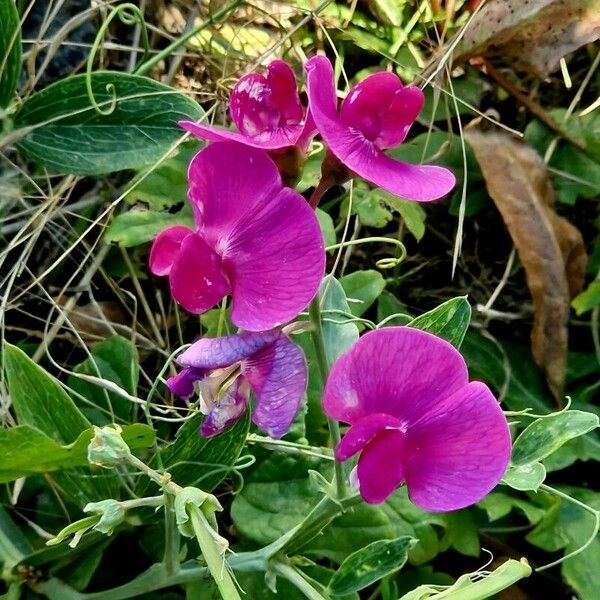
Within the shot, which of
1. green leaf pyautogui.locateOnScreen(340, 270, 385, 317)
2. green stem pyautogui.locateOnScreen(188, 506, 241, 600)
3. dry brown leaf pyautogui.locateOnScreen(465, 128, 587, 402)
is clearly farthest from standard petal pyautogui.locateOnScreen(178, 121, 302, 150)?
dry brown leaf pyautogui.locateOnScreen(465, 128, 587, 402)

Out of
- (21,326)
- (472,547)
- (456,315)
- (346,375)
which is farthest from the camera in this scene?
(21,326)

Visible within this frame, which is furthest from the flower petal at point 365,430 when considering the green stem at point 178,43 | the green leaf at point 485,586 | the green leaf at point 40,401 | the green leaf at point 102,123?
the green stem at point 178,43

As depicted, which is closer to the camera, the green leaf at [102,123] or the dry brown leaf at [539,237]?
the green leaf at [102,123]

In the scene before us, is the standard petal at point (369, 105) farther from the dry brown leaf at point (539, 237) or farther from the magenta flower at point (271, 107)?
the dry brown leaf at point (539, 237)

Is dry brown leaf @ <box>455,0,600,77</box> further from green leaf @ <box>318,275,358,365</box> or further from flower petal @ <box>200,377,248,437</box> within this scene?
flower petal @ <box>200,377,248,437</box>

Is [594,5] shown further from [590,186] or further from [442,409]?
[442,409]

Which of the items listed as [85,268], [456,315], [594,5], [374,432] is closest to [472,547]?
[456,315]
